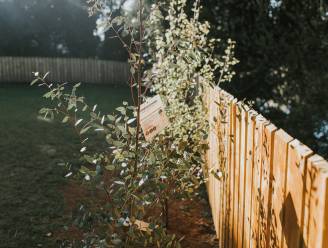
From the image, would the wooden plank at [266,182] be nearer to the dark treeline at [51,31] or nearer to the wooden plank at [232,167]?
the wooden plank at [232,167]

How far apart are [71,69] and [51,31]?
264cm

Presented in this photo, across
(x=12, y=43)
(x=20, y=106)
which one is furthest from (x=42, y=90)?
(x=12, y=43)

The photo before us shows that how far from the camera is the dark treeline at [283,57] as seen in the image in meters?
6.04

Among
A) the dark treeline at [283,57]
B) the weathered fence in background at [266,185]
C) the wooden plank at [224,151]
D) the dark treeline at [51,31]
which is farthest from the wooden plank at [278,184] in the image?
the dark treeline at [51,31]

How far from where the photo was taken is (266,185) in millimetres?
1945

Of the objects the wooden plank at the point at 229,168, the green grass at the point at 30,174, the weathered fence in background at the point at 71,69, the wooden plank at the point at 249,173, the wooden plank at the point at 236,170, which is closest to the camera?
the wooden plank at the point at 249,173

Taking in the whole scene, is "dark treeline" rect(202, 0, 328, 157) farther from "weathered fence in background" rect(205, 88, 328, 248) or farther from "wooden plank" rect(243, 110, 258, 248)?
"wooden plank" rect(243, 110, 258, 248)

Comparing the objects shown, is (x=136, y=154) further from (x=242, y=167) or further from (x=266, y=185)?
(x=266, y=185)

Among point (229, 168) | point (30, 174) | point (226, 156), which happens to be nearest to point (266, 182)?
point (229, 168)

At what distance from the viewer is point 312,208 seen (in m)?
1.34

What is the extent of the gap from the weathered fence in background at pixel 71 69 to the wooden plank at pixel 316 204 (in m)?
17.5

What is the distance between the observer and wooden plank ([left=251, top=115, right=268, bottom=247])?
2051 mm

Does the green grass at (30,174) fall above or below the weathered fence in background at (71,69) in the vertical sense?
below

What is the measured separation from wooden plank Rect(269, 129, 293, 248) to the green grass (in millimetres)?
2692
